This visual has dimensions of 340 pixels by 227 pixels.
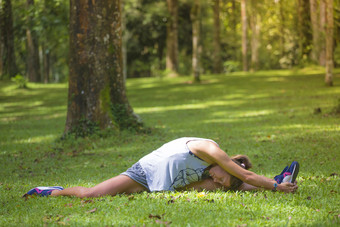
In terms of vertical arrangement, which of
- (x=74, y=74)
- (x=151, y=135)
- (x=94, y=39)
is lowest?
(x=151, y=135)

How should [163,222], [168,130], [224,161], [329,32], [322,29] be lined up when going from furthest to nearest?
[322,29] → [329,32] → [168,130] → [224,161] → [163,222]

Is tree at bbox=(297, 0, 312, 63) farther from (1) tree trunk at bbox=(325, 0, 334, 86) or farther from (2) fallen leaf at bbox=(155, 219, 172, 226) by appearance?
(2) fallen leaf at bbox=(155, 219, 172, 226)

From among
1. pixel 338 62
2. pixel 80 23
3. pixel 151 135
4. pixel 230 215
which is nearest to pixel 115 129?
pixel 151 135

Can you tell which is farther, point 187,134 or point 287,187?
point 187,134

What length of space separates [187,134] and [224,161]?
7447 millimetres

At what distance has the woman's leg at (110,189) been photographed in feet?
19.0

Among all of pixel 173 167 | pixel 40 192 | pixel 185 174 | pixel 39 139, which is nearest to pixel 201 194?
pixel 185 174

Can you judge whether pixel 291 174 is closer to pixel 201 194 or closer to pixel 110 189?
pixel 201 194

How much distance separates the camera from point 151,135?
1284cm

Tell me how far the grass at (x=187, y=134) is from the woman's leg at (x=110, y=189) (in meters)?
0.19

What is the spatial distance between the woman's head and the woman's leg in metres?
1.04

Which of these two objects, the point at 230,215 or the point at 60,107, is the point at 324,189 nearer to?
the point at 230,215

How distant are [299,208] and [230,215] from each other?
2.89ft

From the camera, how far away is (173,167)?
5.65m
